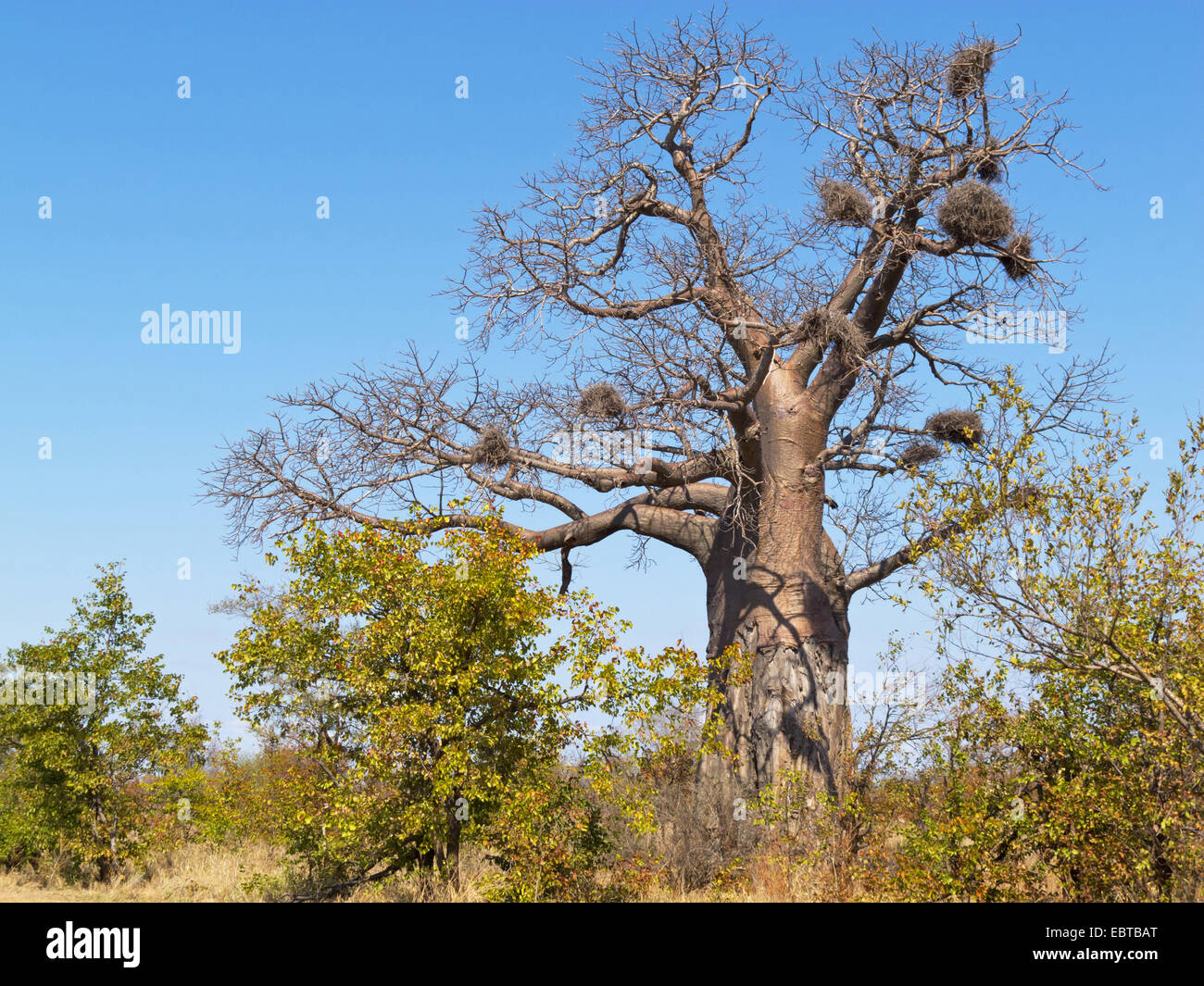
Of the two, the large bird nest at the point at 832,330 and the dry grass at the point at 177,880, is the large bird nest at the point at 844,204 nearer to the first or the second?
the large bird nest at the point at 832,330

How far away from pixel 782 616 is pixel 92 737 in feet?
27.2

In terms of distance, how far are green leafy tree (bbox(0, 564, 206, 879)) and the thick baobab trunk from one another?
677cm

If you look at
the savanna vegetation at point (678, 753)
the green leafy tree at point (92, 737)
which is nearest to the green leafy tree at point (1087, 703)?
the savanna vegetation at point (678, 753)

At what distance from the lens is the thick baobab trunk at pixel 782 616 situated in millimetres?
11008

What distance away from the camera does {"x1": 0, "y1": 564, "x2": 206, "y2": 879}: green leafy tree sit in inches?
500

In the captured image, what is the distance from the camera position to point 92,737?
12875 millimetres

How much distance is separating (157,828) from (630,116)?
10.1 m

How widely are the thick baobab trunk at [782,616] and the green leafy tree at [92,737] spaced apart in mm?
6771

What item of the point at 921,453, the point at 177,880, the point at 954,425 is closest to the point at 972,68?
the point at 954,425

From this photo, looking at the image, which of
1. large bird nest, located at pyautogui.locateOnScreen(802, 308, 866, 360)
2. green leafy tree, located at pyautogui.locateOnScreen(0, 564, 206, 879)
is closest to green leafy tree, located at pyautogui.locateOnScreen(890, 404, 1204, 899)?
large bird nest, located at pyautogui.locateOnScreen(802, 308, 866, 360)

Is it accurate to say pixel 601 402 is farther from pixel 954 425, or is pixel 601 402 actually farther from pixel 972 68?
pixel 972 68

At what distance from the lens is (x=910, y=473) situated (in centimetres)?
771

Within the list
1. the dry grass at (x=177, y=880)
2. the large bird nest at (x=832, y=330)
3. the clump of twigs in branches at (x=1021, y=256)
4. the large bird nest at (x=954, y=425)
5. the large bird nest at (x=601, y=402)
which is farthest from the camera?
the large bird nest at (x=954, y=425)

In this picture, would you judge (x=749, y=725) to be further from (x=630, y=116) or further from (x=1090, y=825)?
(x=630, y=116)
